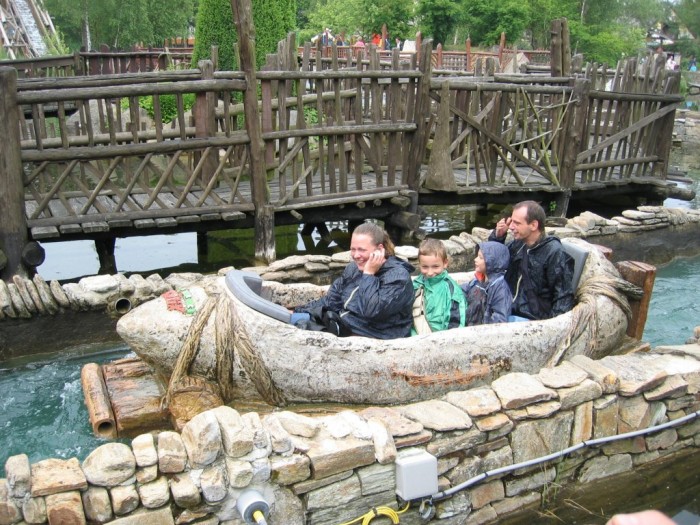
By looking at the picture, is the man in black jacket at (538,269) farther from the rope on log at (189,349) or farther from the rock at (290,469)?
the rock at (290,469)

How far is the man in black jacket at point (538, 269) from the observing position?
5645 mm

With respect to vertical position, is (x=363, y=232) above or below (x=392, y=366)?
above

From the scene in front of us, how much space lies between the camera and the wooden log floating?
193 inches

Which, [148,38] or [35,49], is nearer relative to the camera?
[35,49]

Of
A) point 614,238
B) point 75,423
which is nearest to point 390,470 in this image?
point 75,423

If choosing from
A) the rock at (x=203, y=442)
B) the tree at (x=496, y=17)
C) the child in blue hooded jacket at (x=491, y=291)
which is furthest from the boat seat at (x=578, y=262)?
the tree at (x=496, y=17)

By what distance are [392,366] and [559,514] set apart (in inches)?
55.2

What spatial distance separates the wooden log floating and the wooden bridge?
316cm

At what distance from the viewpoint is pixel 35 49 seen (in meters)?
26.5

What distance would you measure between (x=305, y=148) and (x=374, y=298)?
4452 mm

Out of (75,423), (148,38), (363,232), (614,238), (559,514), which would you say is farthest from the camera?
(148,38)

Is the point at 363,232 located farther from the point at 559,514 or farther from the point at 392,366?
the point at 559,514

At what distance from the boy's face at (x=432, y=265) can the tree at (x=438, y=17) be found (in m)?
27.9

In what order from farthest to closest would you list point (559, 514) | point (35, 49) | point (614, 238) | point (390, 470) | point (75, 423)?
point (35, 49) < point (614, 238) < point (75, 423) < point (559, 514) < point (390, 470)
